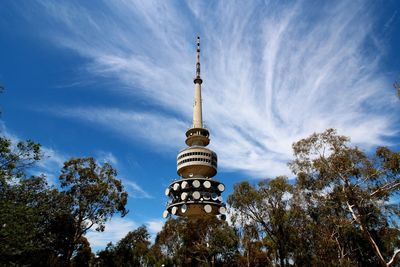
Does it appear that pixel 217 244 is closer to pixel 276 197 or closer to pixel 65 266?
pixel 276 197

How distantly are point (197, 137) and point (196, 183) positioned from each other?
12705mm

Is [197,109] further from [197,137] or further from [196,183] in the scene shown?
[196,183]

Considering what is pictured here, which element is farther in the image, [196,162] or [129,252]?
[196,162]

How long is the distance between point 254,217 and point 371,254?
49.2 ft

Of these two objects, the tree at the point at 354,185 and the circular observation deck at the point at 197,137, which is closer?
the tree at the point at 354,185

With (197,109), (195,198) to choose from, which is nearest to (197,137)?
(197,109)

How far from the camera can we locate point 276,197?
121 ft

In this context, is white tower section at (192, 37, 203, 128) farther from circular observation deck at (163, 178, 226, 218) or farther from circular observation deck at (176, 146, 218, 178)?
circular observation deck at (163, 178, 226, 218)

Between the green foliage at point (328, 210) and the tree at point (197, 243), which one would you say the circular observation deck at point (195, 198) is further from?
the green foliage at point (328, 210)

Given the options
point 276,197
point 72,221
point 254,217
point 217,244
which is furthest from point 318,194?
point 72,221

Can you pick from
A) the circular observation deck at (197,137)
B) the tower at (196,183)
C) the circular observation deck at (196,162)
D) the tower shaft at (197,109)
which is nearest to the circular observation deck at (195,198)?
the tower at (196,183)

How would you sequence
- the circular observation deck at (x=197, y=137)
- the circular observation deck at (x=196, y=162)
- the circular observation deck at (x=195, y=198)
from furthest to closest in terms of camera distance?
1. the circular observation deck at (x=197, y=137)
2. the circular observation deck at (x=196, y=162)
3. the circular observation deck at (x=195, y=198)

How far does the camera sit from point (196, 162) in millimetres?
63188

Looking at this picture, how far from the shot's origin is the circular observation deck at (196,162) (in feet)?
209
